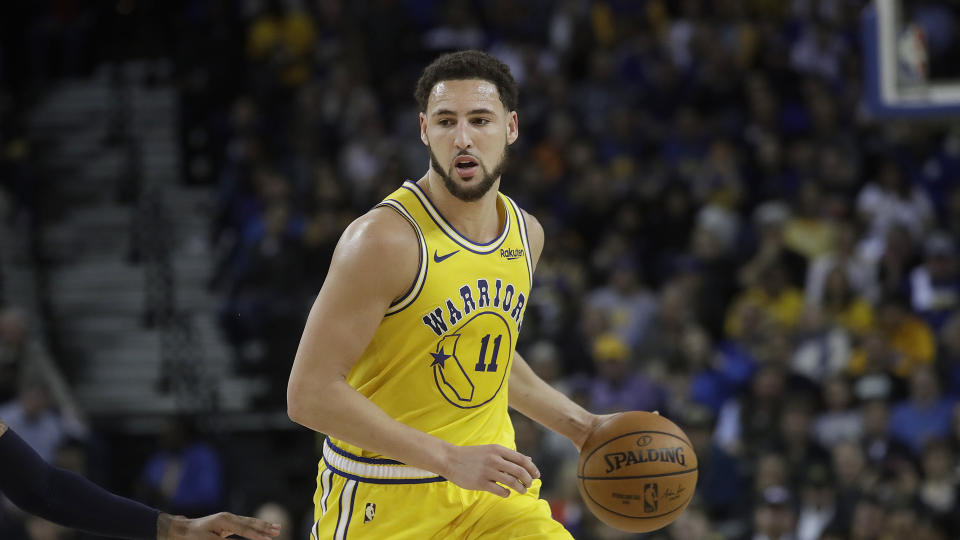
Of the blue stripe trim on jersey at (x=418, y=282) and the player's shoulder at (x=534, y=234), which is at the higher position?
the player's shoulder at (x=534, y=234)

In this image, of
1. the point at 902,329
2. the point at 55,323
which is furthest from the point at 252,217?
the point at 902,329

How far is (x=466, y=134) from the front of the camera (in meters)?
3.96

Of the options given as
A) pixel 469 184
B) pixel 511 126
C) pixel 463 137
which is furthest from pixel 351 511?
pixel 511 126

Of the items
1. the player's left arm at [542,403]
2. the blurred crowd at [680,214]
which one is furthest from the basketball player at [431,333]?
the blurred crowd at [680,214]

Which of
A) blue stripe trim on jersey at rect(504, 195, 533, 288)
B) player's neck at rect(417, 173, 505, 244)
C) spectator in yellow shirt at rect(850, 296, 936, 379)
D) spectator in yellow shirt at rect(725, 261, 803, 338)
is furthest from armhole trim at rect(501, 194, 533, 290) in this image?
spectator in yellow shirt at rect(725, 261, 803, 338)

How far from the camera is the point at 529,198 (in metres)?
11.6

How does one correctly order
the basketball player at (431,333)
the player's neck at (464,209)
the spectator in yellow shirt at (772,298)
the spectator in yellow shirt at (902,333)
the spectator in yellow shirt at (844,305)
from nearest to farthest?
1. the basketball player at (431,333)
2. the player's neck at (464,209)
3. the spectator in yellow shirt at (902,333)
4. the spectator in yellow shirt at (844,305)
5. the spectator in yellow shirt at (772,298)

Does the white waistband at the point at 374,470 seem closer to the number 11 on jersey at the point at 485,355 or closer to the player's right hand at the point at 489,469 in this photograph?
the player's right hand at the point at 489,469

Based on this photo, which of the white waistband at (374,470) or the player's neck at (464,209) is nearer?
the white waistband at (374,470)

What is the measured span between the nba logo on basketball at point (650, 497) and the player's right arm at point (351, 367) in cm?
78

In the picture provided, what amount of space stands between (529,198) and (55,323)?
17.1 feet

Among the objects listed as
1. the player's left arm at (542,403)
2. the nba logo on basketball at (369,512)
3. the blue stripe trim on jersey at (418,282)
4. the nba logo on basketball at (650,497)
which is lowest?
the nba logo on basketball at (369,512)

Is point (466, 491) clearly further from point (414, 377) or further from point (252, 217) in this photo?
point (252, 217)

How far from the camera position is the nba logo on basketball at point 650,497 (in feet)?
13.8
